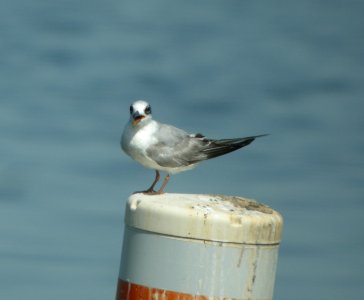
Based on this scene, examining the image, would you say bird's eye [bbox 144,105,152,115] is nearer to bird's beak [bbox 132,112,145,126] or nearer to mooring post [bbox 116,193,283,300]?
bird's beak [bbox 132,112,145,126]

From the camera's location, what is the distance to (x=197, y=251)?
465 centimetres

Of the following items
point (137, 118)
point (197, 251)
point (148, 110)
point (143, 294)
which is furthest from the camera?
point (148, 110)

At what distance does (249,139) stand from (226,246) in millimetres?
1983

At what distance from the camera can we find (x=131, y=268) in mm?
4906

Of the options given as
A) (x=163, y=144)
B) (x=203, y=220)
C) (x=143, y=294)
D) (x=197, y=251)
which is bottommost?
(x=143, y=294)

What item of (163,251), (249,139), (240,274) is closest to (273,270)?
(240,274)

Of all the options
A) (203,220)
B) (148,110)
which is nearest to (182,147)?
(148,110)

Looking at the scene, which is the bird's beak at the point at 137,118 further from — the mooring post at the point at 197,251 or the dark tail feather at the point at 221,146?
the mooring post at the point at 197,251

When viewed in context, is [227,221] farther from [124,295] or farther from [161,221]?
[124,295]

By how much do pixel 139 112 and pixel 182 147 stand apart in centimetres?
51

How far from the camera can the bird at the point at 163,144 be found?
6621 millimetres

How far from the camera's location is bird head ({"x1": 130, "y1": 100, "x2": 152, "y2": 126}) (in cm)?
655

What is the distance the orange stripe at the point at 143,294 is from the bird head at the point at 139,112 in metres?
1.86

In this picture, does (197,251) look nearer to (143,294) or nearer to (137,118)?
(143,294)
